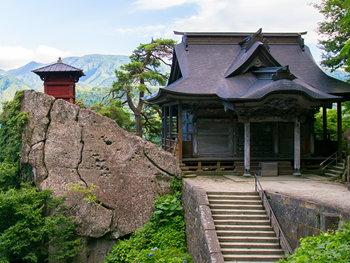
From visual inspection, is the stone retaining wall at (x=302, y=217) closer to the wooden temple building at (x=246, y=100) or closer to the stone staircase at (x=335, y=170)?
the wooden temple building at (x=246, y=100)

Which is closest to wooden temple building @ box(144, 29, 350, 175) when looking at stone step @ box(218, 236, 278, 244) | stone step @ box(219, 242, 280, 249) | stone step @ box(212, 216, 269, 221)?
stone step @ box(212, 216, 269, 221)

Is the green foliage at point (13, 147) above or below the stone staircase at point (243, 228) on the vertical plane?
above

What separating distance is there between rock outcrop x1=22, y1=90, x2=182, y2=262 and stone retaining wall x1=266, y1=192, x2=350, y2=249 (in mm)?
4858

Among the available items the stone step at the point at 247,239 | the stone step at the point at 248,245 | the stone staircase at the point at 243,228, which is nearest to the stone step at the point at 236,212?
the stone staircase at the point at 243,228

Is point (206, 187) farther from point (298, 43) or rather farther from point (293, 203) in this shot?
point (298, 43)

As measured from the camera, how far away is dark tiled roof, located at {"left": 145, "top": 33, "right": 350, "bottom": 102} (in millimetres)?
12485

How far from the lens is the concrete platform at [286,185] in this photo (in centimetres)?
940

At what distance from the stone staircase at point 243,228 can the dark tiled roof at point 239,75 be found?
178 inches

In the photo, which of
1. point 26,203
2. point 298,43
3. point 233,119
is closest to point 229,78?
point 233,119

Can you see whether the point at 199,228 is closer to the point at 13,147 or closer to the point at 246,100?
the point at 246,100

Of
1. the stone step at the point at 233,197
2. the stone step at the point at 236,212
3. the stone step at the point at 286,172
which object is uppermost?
the stone step at the point at 286,172

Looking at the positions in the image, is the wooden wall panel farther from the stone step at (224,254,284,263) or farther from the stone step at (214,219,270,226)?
the stone step at (224,254,284,263)

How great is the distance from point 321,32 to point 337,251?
1616 centimetres

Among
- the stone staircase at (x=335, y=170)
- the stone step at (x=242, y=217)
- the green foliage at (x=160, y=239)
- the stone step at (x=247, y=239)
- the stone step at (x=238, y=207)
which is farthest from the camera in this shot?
the stone staircase at (x=335, y=170)
